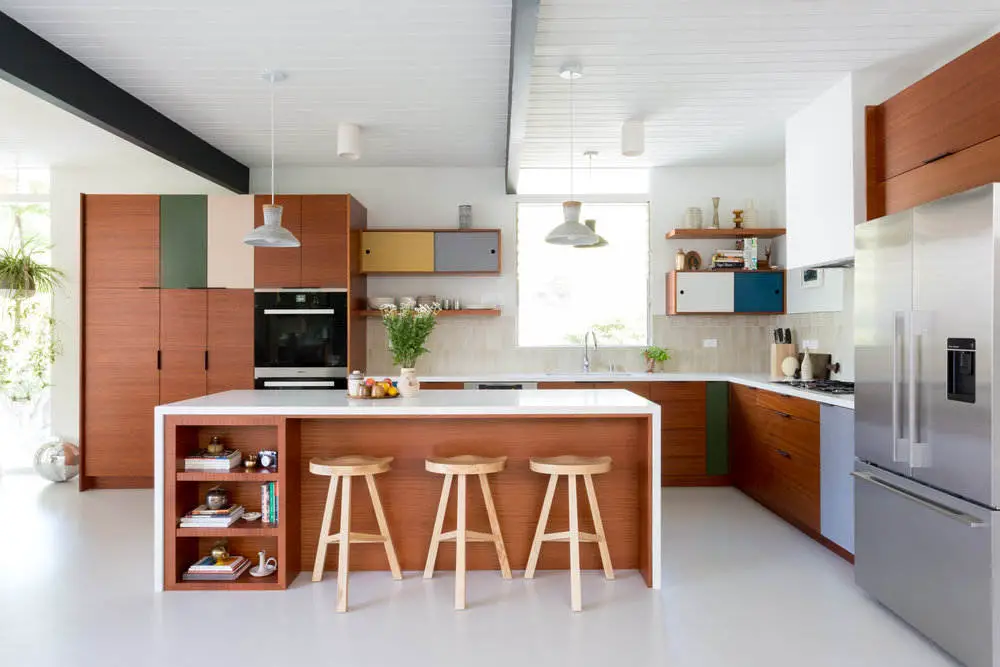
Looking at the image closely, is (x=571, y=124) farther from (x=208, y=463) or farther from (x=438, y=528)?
(x=208, y=463)


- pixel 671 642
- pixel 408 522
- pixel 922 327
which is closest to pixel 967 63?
pixel 922 327

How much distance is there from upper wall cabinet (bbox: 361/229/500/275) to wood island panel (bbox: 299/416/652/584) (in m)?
2.58

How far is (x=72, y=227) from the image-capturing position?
637 centimetres

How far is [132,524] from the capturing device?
4.64 meters

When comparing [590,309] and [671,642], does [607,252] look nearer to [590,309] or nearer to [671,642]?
[590,309]

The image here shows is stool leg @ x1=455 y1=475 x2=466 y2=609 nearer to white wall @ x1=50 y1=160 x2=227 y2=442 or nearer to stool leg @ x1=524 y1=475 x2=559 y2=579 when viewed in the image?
stool leg @ x1=524 y1=475 x2=559 y2=579

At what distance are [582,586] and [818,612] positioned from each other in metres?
1.08

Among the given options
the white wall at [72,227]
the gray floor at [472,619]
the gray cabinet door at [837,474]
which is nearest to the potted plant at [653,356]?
the gray cabinet door at [837,474]

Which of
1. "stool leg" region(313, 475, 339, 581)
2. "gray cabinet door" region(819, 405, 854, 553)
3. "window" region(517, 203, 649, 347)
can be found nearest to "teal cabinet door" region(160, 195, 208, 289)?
"window" region(517, 203, 649, 347)

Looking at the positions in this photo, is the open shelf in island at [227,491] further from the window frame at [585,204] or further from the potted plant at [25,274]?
the potted plant at [25,274]

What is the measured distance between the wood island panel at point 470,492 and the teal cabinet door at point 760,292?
2818mm

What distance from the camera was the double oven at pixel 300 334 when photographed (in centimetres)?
571

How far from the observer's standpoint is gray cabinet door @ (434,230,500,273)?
609 centimetres

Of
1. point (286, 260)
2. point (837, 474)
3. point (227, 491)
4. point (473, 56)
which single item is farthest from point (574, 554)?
point (286, 260)
